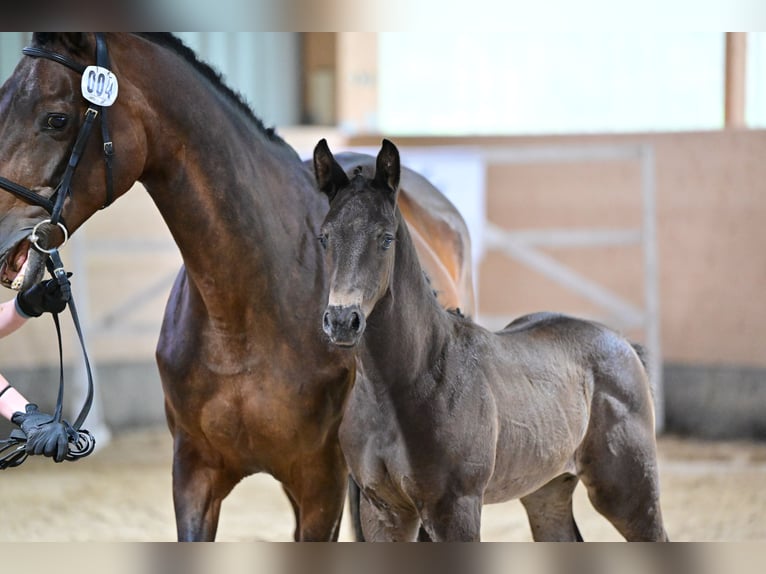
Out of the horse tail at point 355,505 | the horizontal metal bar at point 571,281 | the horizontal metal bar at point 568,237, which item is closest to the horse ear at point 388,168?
the horse tail at point 355,505

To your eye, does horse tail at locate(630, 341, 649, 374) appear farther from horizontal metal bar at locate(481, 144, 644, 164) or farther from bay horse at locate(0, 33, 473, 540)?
horizontal metal bar at locate(481, 144, 644, 164)

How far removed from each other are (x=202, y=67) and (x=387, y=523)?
1082 mm

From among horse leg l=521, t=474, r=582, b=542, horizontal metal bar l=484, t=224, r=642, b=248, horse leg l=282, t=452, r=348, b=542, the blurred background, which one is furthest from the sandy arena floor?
horse leg l=282, t=452, r=348, b=542

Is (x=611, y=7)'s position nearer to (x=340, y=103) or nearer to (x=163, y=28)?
(x=163, y=28)

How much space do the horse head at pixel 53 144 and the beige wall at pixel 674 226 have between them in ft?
17.9

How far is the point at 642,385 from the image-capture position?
8.33 ft

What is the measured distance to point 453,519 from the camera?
6.74ft

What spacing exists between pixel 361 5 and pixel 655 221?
17.8 feet

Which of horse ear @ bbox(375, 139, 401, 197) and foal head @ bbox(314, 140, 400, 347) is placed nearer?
foal head @ bbox(314, 140, 400, 347)

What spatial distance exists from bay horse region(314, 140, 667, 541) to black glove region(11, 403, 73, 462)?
1.71 feet

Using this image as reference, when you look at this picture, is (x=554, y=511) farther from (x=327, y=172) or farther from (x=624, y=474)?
(x=327, y=172)

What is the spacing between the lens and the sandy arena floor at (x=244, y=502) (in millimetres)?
4664

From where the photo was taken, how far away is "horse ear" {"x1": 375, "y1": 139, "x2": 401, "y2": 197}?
2020 millimetres

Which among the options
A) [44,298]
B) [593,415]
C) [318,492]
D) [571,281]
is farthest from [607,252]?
[44,298]
